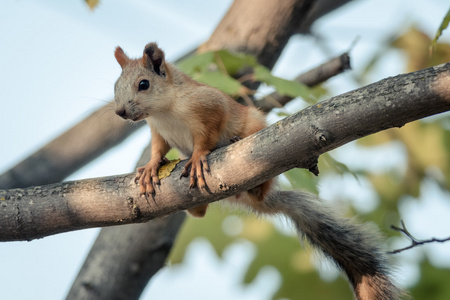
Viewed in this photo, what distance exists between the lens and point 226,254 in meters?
4.62

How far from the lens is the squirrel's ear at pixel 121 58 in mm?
3102

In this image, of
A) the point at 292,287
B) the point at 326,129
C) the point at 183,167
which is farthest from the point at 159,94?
the point at 292,287

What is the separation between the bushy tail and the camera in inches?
109

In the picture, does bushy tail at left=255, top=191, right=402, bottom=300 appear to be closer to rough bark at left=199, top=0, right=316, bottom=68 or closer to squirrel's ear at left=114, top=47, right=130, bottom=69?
squirrel's ear at left=114, top=47, right=130, bottom=69

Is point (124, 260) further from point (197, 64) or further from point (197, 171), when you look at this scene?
point (197, 171)

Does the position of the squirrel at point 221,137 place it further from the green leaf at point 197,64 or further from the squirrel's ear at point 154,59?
the green leaf at point 197,64

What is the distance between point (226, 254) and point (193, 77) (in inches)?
70.4

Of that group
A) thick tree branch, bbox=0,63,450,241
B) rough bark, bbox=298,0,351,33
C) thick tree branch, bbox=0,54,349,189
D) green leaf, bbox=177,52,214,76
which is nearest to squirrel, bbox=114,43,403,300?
green leaf, bbox=177,52,214,76

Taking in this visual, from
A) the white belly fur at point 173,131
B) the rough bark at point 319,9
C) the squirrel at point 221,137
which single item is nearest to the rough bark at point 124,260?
the squirrel at point 221,137

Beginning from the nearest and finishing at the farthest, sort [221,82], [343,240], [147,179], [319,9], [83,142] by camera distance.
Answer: [147,179], [343,240], [221,82], [83,142], [319,9]

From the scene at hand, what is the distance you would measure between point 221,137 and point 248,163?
2.43 feet

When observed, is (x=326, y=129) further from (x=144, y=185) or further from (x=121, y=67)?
(x=121, y=67)

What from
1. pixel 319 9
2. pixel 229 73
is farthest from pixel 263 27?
pixel 319 9

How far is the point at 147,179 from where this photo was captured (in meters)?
2.38
